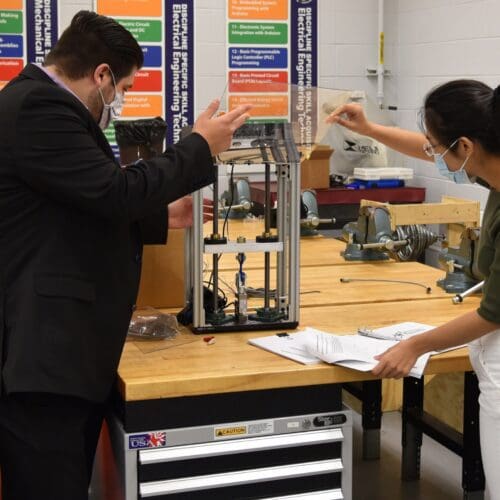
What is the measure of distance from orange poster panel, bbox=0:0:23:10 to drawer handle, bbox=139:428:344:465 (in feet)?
13.6

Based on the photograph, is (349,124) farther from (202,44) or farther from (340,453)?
(202,44)

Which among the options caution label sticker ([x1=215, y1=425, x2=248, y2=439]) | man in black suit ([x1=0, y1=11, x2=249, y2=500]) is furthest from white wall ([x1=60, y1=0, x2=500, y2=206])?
man in black suit ([x1=0, y1=11, x2=249, y2=500])

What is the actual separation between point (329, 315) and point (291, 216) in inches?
18.1

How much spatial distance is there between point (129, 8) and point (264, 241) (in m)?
3.57

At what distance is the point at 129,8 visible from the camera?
5562mm

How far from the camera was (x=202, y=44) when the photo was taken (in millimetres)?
5742

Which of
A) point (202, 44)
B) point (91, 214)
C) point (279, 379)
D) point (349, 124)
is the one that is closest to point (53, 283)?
point (91, 214)

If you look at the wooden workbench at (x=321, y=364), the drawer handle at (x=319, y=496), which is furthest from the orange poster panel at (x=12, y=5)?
the drawer handle at (x=319, y=496)

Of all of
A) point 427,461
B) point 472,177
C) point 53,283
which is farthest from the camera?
point 427,461

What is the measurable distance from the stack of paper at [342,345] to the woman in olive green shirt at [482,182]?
0.17 meters

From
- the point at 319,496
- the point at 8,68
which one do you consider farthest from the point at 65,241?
the point at 8,68

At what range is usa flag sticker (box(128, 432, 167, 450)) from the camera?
1985 millimetres

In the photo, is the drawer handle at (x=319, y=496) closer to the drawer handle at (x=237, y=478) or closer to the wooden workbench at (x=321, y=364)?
the drawer handle at (x=237, y=478)

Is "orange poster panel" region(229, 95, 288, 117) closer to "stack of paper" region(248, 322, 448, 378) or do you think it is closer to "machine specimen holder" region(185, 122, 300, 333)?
"machine specimen holder" region(185, 122, 300, 333)
